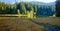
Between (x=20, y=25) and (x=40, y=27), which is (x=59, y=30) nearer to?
(x=40, y=27)

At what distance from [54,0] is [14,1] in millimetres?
572

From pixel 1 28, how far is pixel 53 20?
737 mm

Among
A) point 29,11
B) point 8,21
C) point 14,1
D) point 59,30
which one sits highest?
point 14,1

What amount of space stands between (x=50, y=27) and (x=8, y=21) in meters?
0.59

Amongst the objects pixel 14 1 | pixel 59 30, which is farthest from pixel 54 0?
pixel 14 1

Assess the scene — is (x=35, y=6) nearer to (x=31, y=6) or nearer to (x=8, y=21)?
(x=31, y=6)

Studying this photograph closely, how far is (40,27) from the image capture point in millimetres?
1953

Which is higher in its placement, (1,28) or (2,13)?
(2,13)

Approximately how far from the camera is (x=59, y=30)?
1953mm

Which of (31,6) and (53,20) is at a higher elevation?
(31,6)

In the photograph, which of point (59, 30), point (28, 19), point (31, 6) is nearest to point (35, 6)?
point (31, 6)

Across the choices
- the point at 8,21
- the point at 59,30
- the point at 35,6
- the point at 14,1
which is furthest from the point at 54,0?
the point at 8,21

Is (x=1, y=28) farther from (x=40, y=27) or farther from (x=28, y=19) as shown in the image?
(x=40, y=27)

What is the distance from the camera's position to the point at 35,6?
79.2 inches
